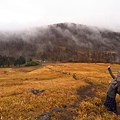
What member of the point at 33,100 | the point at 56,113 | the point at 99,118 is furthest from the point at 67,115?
the point at 33,100

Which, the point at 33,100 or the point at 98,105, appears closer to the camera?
the point at 98,105

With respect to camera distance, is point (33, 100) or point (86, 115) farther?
point (33, 100)

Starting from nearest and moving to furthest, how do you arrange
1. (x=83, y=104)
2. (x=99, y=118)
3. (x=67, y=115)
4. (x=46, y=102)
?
(x=99, y=118) < (x=67, y=115) < (x=83, y=104) < (x=46, y=102)

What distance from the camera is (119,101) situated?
28.2m

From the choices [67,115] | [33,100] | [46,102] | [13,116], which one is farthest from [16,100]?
[67,115]

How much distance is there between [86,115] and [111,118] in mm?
2325

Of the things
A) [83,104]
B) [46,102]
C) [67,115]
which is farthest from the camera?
[46,102]

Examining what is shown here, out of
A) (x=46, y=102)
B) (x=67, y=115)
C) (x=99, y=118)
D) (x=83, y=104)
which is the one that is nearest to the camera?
(x=99, y=118)

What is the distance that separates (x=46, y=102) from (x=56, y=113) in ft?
15.5

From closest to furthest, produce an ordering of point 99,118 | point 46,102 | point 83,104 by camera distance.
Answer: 1. point 99,118
2. point 83,104
3. point 46,102

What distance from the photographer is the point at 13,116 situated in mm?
21859

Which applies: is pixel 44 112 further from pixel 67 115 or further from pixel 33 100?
pixel 33 100

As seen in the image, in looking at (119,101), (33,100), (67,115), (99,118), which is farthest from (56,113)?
(119,101)

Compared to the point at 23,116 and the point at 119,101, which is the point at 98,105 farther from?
the point at 23,116
